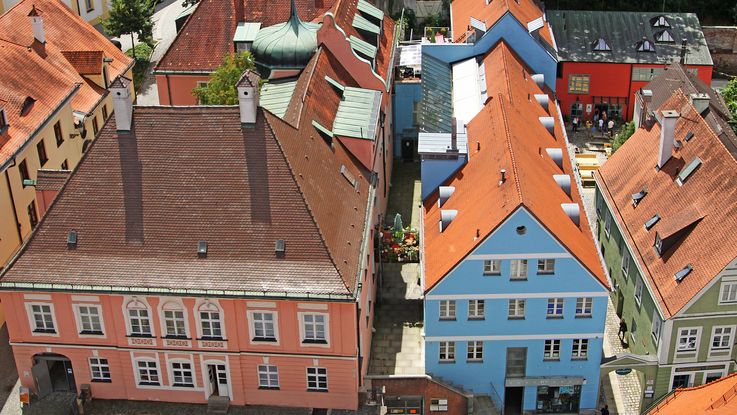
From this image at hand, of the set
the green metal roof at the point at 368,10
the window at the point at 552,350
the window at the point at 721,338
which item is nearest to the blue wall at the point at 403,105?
the green metal roof at the point at 368,10

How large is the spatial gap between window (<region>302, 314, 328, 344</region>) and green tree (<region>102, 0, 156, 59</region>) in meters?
54.8

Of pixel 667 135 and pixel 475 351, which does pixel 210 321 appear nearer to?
pixel 475 351

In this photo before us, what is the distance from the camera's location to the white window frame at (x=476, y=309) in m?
53.7

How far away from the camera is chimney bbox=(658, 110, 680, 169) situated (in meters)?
59.6

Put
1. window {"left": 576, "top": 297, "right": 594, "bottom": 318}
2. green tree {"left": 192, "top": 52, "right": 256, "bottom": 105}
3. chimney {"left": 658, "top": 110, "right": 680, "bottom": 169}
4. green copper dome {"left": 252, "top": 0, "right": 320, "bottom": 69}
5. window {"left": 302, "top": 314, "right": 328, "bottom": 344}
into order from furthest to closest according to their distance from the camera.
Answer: green copper dome {"left": 252, "top": 0, "right": 320, "bottom": 69} < green tree {"left": 192, "top": 52, "right": 256, "bottom": 105} < chimney {"left": 658, "top": 110, "right": 680, "bottom": 169} < window {"left": 576, "top": 297, "right": 594, "bottom": 318} < window {"left": 302, "top": 314, "right": 328, "bottom": 344}

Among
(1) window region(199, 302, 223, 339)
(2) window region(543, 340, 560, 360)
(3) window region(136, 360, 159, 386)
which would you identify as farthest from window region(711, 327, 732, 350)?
(3) window region(136, 360, 159, 386)

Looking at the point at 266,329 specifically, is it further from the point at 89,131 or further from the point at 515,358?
the point at 89,131

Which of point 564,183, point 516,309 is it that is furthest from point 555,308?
point 564,183

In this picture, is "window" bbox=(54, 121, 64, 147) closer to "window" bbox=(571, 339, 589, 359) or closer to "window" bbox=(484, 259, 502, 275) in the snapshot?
"window" bbox=(484, 259, 502, 275)

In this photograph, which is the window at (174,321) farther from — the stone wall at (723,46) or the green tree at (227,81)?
the stone wall at (723,46)

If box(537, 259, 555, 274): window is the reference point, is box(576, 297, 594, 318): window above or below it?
below

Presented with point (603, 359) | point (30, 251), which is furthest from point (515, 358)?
point (30, 251)

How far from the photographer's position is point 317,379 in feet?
169

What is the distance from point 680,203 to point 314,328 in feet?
76.6
